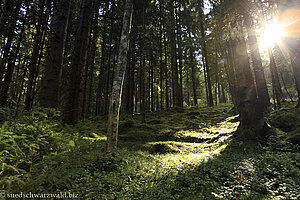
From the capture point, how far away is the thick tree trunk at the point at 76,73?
7.47m

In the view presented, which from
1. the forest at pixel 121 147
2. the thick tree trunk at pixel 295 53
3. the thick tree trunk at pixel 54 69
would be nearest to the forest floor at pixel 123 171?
the forest at pixel 121 147

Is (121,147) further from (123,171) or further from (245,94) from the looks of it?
(245,94)

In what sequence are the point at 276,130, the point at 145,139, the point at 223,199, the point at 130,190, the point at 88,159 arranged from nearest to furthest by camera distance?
1. the point at 223,199
2. the point at 130,190
3. the point at 88,159
4. the point at 276,130
5. the point at 145,139

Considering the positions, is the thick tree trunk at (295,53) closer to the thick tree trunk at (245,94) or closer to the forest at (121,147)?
the forest at (121,147)

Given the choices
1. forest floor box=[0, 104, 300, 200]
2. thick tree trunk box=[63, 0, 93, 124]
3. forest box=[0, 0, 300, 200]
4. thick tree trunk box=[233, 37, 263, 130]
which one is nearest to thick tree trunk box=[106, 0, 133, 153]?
forest box=[0, 0, 300, 200]

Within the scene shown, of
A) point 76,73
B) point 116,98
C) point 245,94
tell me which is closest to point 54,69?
point 76,73

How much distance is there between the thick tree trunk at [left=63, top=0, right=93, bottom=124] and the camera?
294 inches

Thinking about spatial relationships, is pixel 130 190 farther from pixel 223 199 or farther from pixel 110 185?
pixel 223 199

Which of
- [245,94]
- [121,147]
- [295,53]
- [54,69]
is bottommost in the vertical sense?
[121,147]

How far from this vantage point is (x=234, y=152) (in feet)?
20.5

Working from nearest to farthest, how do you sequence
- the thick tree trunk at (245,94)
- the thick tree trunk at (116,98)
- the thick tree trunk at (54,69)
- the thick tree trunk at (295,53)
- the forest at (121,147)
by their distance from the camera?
the forest at (121,147), the thick tree trunk at (116,98), the thick tree trunk at (54,69), the thick tree trunk at (245,94), the thick tree trunk at (295,53)

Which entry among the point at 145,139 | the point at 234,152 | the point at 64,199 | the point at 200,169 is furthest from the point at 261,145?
the point at 64,199

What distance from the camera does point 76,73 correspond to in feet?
25.6

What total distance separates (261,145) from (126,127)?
783 centimetres
